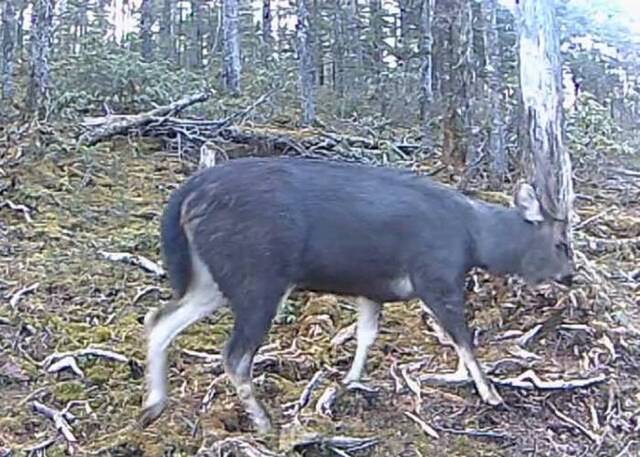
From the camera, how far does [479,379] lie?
16.1 feet

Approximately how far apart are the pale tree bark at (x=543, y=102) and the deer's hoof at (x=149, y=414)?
8.45 ft

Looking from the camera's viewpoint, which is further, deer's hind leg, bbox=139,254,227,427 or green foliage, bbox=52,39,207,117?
green foliage, bbox=52,39,207,117

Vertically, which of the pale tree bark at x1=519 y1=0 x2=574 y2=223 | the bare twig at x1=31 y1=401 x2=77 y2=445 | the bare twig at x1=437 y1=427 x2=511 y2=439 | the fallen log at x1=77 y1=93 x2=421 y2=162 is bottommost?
the fallen log at x1=77 y1=93 x2=421 y2=162

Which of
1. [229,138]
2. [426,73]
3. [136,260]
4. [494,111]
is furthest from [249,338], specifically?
[426,73]

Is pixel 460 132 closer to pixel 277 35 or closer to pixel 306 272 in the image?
pixel 306 272

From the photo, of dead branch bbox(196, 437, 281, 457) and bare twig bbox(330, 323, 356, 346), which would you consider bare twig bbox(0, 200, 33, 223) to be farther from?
dead branch bbox(196, 437, 281, 457)

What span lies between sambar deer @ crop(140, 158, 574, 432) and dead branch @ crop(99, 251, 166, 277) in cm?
269

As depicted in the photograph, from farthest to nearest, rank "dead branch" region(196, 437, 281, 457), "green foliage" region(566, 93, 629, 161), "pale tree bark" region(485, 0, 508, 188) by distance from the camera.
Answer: "green foliage" region(566, 93, 629, 161) → "pale tree bark" region(485, 0, 508, 188) → "dead branch" region(196, 437, 281, 457)

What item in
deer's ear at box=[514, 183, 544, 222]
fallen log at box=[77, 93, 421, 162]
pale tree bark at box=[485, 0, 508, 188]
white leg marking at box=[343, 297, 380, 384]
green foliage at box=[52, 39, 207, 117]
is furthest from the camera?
green foliage at box=[52, 39, 207, 117]

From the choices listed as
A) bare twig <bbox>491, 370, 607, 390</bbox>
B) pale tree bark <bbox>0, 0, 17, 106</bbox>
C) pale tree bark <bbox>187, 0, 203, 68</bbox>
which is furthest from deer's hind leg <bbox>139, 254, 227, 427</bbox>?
pale tree bark <bbox>187, 0, 203, 68</bbox>

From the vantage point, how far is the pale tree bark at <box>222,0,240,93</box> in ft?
66.4

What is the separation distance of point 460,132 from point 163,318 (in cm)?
505

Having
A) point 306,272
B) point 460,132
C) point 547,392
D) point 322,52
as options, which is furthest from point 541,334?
point 322,52

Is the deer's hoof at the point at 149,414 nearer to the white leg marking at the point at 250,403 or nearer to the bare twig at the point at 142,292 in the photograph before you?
the white leg marking at the point at 250,403
